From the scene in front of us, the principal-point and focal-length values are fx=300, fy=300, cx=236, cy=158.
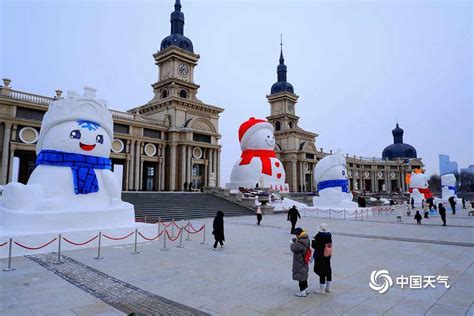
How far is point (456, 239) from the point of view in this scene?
11.3 meters

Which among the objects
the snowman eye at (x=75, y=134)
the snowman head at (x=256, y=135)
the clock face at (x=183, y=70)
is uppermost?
the clock face at (x=183, y=70)

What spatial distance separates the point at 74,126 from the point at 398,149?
78413 mm

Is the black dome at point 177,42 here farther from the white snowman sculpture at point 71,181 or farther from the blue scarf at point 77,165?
the blue scarf at point 77,165

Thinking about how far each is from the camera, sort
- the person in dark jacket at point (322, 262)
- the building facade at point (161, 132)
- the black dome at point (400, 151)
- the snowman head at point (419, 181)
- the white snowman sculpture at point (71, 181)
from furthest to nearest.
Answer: the black dome at point (400, 151) < the snowman head at point (419, 181) < the building facade at point (161, 132) < the white snowman sculpture at point (71, 181) < the person in dark jacket at point (322, 262)

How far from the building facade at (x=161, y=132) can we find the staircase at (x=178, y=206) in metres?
6.02

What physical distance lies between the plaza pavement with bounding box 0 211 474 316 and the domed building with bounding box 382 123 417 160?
7103cm

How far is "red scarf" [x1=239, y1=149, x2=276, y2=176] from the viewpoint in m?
28.6

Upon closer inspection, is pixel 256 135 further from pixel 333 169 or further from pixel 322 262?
pixel 322 262

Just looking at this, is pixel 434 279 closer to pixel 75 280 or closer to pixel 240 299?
pixel 240 299

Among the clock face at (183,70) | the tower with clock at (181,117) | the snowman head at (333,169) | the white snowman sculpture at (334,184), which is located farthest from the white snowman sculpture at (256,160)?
the clock face at (183,70)

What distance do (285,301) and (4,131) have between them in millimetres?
28177

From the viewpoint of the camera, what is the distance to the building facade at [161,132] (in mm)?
25250

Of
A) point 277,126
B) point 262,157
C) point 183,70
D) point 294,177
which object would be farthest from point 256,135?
point 277,126

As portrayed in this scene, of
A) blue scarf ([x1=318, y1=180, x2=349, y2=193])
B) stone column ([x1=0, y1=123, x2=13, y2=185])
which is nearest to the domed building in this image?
blue scarf ([x1=318, y1=180, x2=349, y2=193])
